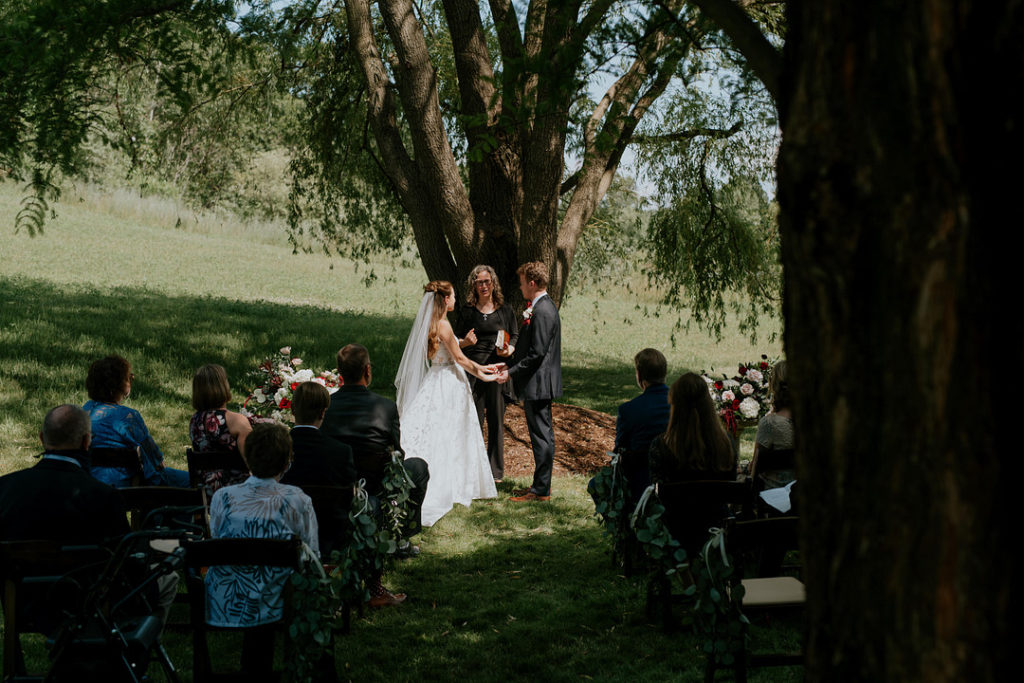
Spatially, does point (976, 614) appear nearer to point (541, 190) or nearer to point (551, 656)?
point (551, 656)

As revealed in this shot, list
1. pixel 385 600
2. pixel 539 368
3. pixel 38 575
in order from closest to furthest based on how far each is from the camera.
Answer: pixel 38 575
pixel 385 600
pixel 539 368

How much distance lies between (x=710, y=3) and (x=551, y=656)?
11.9 ft

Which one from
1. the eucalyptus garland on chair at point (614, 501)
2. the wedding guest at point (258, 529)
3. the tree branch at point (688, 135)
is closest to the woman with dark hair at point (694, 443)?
the eucalyptus garland on chair at point (614, 501)

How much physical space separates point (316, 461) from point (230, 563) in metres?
1.37

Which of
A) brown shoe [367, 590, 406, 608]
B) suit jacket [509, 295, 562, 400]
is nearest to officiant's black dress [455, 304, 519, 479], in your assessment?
suit jacket [509, 295, 562, 400]

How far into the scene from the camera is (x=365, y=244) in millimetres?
17266

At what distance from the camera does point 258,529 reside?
14.1ft

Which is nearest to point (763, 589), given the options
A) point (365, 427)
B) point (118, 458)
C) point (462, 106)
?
point (365, 427)

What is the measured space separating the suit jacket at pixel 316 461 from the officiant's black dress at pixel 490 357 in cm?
376

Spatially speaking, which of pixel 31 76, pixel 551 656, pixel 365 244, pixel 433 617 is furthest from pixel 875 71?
pixel 365 244

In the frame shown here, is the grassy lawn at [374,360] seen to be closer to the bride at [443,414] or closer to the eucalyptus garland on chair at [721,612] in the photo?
the bride at [443,414]

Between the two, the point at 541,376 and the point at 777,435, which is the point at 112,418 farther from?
the point at 777,435

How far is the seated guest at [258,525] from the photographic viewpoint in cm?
412

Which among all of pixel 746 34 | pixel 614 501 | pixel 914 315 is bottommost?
pixel 614 501
